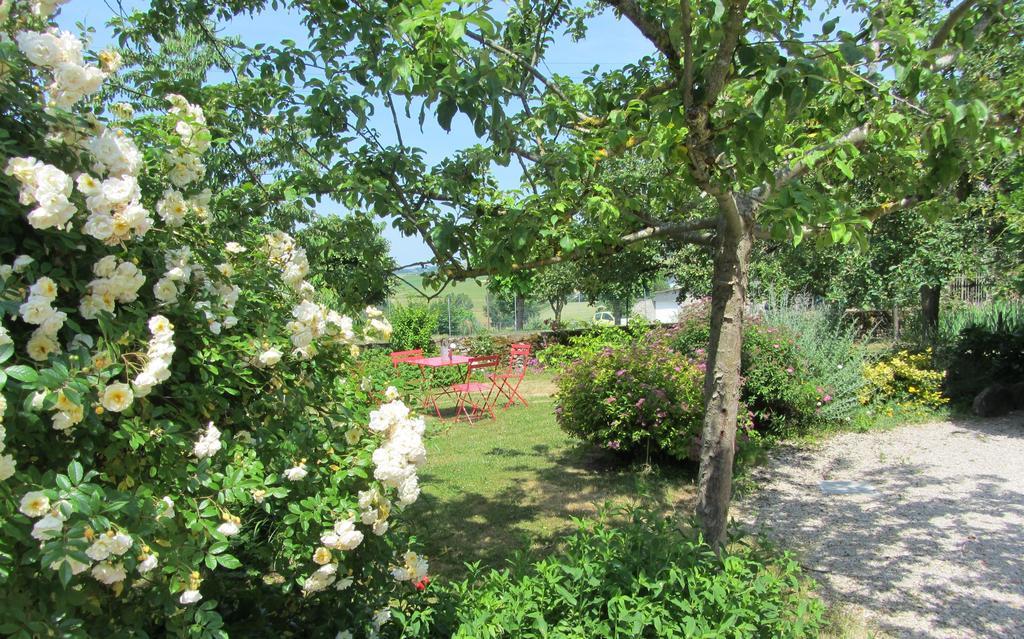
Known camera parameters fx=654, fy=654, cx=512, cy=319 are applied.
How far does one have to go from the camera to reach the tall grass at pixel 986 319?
A: 9227mm

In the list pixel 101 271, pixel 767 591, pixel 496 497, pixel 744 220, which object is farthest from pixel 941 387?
pixel 101 271

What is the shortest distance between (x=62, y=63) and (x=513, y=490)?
492cm

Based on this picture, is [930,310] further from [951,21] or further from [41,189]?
[41,189]

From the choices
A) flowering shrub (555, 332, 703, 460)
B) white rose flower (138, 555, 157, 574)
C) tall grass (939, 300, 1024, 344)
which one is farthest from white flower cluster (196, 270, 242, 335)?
tall grass (939, 300, 1024, 344)

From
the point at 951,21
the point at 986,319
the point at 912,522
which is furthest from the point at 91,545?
the point at 986,319

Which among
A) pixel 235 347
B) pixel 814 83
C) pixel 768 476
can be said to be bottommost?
pixel 768 476

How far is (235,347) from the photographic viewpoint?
179 centimetres

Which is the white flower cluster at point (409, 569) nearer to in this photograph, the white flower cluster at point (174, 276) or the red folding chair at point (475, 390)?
the white flower cluster at point (174, 276)

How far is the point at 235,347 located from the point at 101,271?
42cm

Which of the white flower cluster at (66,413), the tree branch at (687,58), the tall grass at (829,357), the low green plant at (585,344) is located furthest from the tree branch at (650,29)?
the tall grass at (829,357)

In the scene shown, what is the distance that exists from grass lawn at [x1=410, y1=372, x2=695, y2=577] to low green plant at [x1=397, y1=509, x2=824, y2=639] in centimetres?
48

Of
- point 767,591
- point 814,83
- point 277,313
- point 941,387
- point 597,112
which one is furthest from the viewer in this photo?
point 941,387

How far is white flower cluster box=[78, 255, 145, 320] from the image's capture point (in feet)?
4.70

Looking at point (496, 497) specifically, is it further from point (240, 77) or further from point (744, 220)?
point (240, 77)
